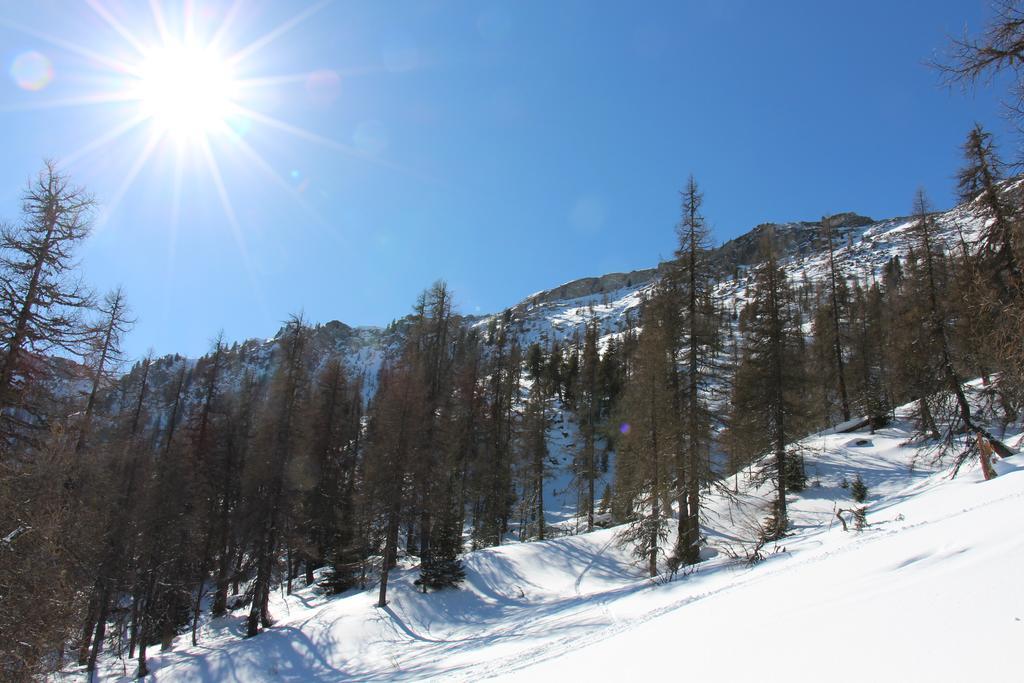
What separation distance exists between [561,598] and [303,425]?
13259 millimetres

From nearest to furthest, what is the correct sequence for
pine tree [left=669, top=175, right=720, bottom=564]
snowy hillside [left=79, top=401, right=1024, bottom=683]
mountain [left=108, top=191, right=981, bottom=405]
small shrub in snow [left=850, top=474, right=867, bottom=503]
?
snowy hillside [left=79, top=401, right=1024, bottom=683]
pine tree [left=669, top=175, right=720, bottom=564]
small shrub in snow [left=850, top=474, right=867, bottom=503]
mountain [left=108, top=191, right=981, bottom=405]

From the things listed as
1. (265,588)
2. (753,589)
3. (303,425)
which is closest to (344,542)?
(265,588)

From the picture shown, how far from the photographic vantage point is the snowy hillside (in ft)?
12.6

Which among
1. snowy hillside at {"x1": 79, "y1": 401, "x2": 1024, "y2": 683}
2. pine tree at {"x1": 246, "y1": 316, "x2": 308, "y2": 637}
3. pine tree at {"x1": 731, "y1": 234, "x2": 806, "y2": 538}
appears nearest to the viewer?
snowy hillside at {"x1": 79, "y1": 401, "x2": 1024, "y2": 683}

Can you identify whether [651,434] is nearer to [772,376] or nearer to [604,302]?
[772,376]

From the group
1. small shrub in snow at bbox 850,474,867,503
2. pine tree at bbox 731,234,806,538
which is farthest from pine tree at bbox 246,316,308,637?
small shrub in snow at bbox 850,474,867,503

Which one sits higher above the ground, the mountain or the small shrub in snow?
the mountain

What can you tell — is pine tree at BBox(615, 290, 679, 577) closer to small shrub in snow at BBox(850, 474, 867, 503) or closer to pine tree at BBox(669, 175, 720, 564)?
pine tree at BBox(669, 175, 720, 564)

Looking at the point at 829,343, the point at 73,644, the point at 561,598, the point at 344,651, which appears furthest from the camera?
the point at 829,343

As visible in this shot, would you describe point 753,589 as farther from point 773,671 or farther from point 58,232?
point 58,232

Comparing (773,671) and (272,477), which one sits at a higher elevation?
(272,477)

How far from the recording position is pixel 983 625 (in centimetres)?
354

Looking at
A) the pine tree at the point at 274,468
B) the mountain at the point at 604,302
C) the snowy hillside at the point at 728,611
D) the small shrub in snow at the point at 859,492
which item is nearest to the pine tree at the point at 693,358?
the snowy hillside at the point at 728,611

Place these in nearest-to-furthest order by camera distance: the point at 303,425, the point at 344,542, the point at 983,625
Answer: the point at 983,625
the point at 303,425
the point at 344,542
